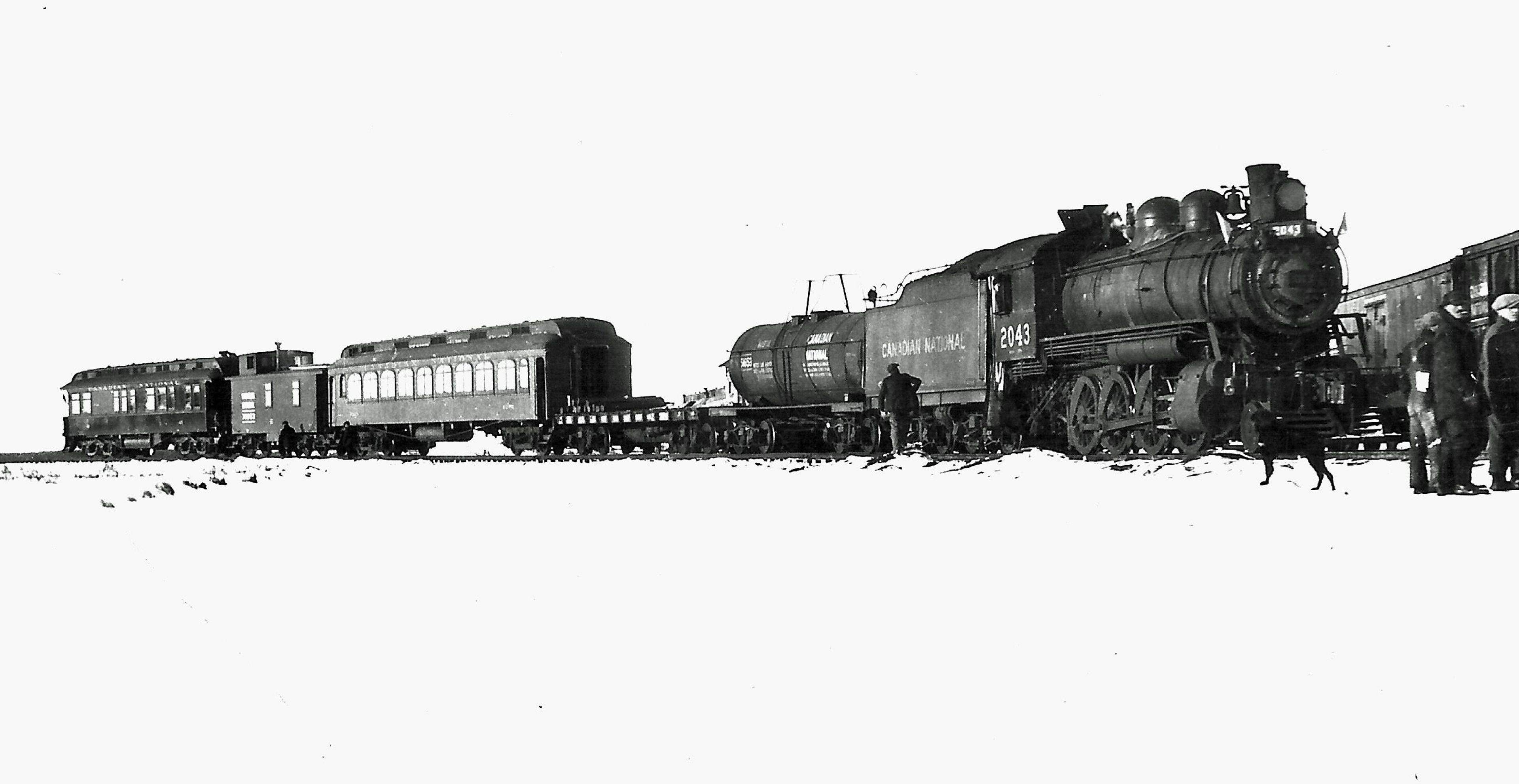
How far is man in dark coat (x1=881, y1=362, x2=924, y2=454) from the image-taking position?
20766 millimetres

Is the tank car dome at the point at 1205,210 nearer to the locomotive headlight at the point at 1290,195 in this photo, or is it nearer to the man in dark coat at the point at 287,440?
the locomotive headlight at the point at 1290,195

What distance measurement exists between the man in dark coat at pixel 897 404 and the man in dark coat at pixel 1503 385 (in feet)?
32.1

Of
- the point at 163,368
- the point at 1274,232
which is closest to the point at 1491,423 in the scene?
the point at 1274,232

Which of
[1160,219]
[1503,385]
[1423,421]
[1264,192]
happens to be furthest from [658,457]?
[1503,385]

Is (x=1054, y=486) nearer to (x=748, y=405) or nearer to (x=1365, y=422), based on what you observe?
(x=1365, y=422)

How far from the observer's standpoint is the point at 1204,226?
1742 centimetres

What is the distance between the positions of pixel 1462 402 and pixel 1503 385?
443 mm

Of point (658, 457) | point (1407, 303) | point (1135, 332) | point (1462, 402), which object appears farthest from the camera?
point (658, 457)

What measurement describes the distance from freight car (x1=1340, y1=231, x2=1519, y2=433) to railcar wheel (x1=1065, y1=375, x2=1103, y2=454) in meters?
3.66

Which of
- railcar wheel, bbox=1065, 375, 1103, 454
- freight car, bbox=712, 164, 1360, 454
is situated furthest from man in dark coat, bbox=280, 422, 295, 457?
railcar wheel, bbox=1065, 375, 1103, 454

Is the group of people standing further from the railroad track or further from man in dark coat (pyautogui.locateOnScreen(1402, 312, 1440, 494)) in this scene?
the railroad track

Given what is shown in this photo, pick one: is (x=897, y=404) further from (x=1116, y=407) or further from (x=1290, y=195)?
(x=1290, y=195)

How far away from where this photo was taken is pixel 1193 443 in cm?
1634

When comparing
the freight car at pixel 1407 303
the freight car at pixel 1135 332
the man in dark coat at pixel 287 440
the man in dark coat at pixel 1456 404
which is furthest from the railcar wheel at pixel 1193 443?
the man in dark coat at pixel 287 440
